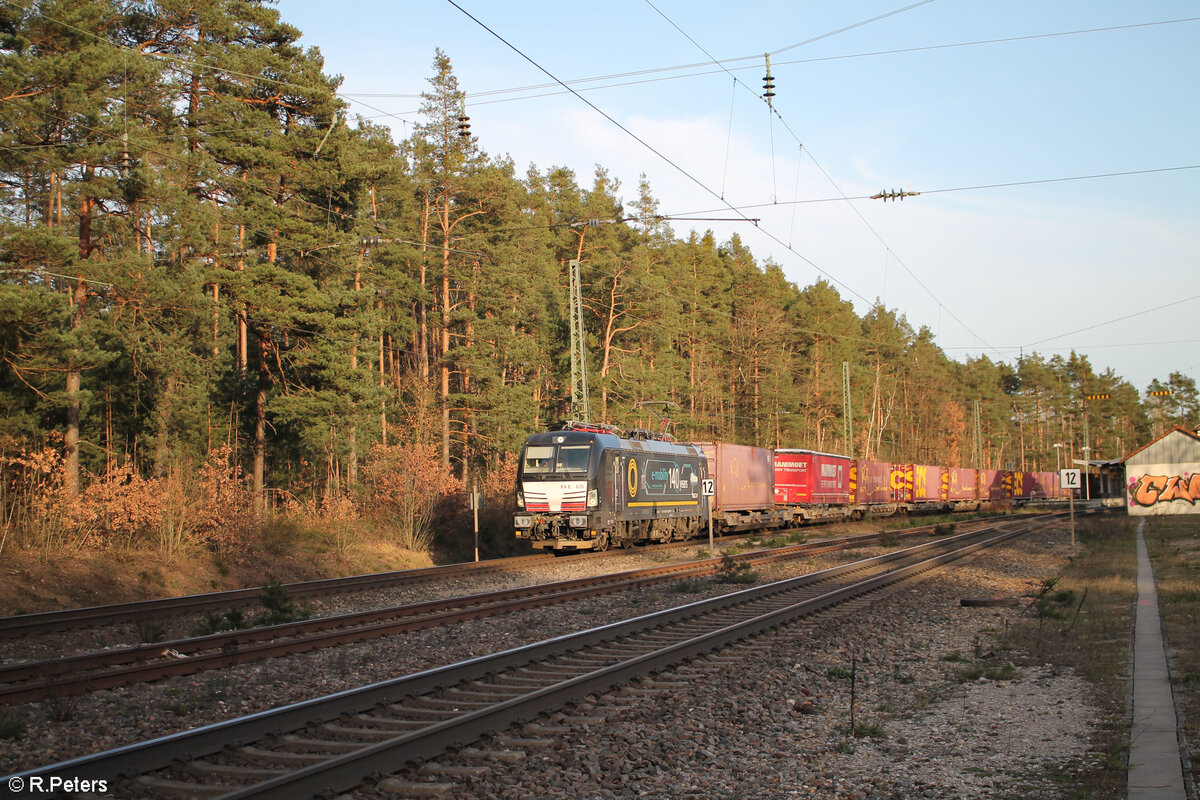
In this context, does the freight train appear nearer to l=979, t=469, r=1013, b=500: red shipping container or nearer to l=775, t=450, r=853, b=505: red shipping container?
l=775, t=450, r=853, b=505: red shipping container

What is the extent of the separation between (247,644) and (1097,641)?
35.4ft

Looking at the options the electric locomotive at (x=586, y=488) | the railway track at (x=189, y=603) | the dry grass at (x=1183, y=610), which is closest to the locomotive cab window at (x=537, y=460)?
the electric locomotive at (x=586, y=488)

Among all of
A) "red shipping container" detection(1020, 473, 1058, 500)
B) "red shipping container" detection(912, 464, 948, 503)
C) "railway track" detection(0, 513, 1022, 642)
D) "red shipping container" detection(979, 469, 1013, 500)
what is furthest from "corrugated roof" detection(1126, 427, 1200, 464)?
"railway track" detection(0, 513, 1022, 642)

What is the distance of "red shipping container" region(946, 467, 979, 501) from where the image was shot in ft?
191

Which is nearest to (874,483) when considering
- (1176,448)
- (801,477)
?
(801,477)

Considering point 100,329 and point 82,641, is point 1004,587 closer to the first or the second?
point 82,641

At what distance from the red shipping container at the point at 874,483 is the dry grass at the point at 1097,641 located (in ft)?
68.2

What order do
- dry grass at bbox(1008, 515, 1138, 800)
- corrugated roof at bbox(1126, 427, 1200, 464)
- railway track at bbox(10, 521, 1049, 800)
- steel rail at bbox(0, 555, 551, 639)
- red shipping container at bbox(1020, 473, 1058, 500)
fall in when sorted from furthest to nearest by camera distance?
red shipping container at bbox(1020, 473, 1058, 500) < corrugated roof at bbox(1126, 427, 1200, 464) < steel rail at bbox(0, 555, 551, 639) < dry grass at bbox(1008, 515, 1138, 800) < railway track at bbox(10, 521, 1049, 800)

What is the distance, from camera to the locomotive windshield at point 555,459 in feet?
75.1

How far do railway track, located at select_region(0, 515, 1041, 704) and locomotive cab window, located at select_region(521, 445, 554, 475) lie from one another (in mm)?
6043

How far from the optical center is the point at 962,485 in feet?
200

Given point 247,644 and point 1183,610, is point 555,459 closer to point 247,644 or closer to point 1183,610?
point 247,644

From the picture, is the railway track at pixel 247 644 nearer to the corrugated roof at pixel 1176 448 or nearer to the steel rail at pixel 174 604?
the steel rail at pixel 174 604

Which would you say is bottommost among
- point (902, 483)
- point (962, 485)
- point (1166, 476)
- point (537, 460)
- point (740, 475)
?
point (962, 485)
